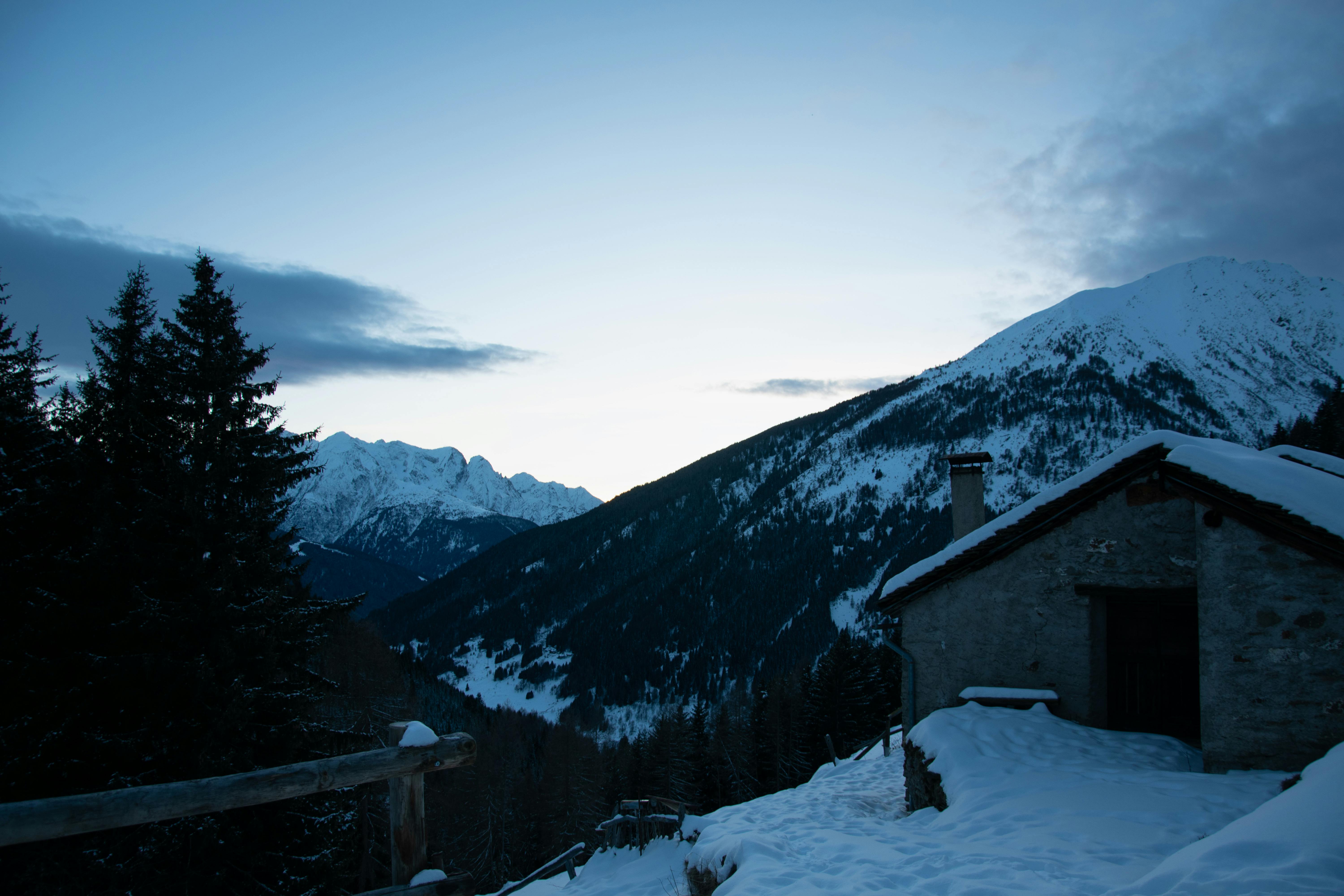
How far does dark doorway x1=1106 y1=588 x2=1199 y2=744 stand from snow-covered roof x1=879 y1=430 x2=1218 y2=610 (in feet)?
5.27

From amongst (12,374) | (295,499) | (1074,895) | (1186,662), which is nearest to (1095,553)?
(1186,662)

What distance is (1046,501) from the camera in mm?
10688

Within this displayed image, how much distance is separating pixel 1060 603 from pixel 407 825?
396 inches

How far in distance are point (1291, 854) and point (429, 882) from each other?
210 inches

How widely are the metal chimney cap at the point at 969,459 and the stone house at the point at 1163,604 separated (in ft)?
7.97

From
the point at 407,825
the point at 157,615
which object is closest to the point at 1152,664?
the point at 407,825

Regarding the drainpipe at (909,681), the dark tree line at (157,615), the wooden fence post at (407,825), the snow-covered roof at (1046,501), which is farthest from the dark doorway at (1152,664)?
the dark tree line at (157,615)

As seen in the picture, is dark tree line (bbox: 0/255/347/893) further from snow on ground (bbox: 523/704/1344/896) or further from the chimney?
the chimney

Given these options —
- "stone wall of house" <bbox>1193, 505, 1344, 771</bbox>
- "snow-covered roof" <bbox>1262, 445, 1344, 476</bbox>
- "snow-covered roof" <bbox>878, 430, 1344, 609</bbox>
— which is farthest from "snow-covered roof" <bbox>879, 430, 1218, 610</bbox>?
"snow-covered roof" <bbox>1262, 445, 1344, 476</bbox>

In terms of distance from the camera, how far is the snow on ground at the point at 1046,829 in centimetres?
434

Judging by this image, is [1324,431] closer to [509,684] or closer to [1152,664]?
[1152,664]

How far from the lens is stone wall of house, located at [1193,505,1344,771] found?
24.9 ft

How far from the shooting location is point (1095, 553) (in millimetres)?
10352

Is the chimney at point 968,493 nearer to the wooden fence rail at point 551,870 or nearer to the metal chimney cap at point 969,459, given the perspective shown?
the metal chimney cap at point 969,459
